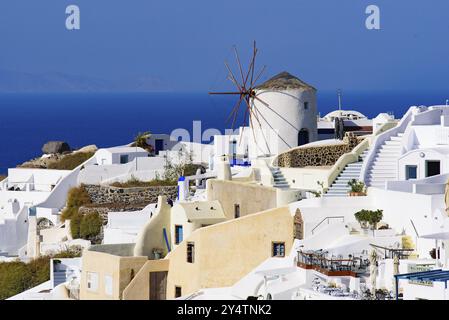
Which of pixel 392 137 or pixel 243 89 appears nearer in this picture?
pixel 392 137

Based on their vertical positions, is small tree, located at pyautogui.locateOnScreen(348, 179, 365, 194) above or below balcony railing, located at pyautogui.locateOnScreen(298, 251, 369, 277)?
above

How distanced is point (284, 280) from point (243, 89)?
49.7 ft

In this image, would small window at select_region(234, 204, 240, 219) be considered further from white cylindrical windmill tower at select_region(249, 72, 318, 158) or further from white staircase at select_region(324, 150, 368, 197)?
white cylindrical windmill tower at select_region(249, 72, 318, 158)

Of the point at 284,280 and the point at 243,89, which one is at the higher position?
the point at 243,89

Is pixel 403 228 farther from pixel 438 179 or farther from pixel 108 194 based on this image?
pixel 108 194

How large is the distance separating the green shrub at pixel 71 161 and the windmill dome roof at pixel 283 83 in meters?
9.98

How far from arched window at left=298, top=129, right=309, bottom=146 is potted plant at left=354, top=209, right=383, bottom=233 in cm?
1188

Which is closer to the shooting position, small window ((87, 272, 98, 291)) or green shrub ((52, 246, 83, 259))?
small window ((87, 272, 98, 291))

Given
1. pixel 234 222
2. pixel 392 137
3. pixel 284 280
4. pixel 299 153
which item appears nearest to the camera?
pixel 284 280

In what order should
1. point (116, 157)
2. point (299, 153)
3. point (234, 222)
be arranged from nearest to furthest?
point (234, 222)
point (299, 153)
point (116, 157)

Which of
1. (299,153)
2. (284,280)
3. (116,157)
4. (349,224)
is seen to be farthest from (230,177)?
(116,157)

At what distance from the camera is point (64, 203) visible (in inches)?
1698

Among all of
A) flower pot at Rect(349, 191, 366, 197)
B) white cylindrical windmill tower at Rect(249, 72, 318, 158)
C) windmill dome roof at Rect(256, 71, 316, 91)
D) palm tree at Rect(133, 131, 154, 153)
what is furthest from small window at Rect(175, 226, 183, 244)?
palm tree at Rect(133, 131, 154, 153)

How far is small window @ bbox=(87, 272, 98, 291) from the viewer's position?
97.7ft
